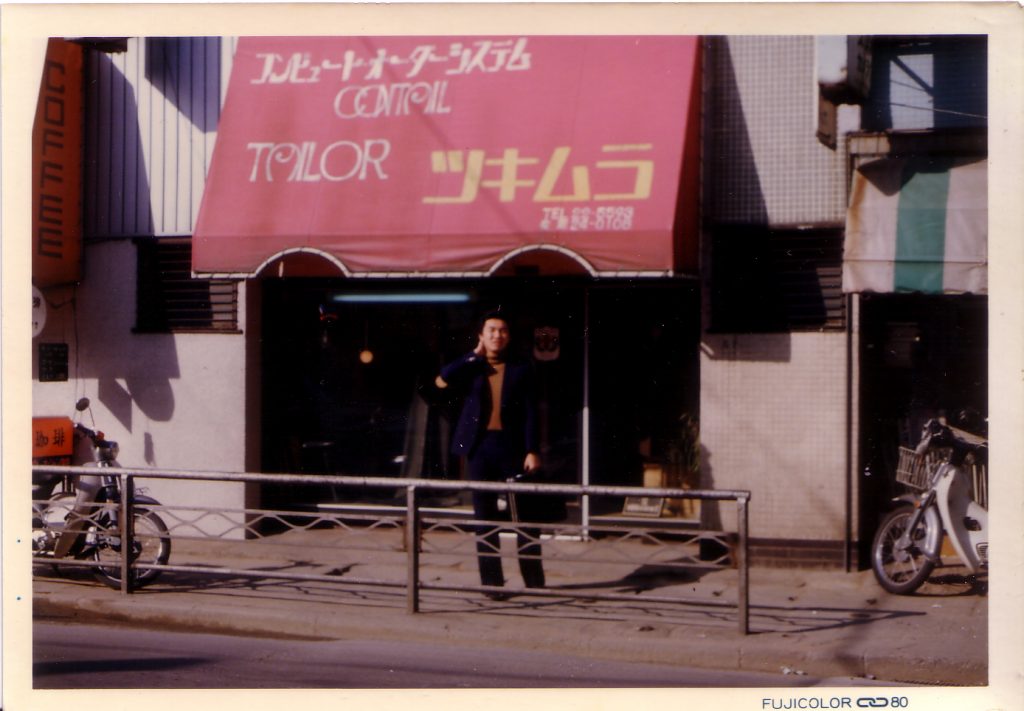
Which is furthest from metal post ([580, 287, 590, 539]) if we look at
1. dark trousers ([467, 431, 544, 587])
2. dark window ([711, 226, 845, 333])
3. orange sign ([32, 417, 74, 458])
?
orange sign ([32, 417, 74, 458])

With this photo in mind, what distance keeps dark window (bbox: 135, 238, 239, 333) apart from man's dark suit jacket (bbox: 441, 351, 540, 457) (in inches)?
117

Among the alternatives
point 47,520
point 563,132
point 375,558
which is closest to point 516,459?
point 375,558

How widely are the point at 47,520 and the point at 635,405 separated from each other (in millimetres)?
4870

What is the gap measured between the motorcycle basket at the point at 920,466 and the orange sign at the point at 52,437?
636 cm

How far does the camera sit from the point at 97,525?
8.05 metres

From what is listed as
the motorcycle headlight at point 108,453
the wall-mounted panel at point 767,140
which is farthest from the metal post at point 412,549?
the wall-mounted panel at point 767,140

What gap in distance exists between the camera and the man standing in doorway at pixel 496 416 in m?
8.05

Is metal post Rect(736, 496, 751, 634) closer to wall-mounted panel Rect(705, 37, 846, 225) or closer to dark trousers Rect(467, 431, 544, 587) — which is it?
dark trousers Rect(467, 431, 544, 587)

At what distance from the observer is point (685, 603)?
281 inches

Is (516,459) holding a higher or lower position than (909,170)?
lower

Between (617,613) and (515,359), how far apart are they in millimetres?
1993

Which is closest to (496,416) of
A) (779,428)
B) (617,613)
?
(617,613)

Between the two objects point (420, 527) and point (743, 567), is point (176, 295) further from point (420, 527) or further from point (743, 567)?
point (743, 567)

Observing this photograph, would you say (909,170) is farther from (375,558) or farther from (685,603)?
(375,558)
